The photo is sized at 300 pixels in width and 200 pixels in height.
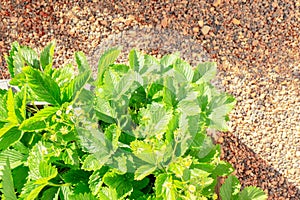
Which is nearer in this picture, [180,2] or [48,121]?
[48,121]

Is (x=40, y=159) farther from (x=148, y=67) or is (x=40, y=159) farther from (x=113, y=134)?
(x=148, y=67)

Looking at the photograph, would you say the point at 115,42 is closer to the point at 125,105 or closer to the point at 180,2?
the point at 180,2

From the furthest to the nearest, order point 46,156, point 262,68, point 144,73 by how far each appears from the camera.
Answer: point 262,68 < point 144,73 < point 46,156

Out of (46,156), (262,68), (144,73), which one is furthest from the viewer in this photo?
(262,68)

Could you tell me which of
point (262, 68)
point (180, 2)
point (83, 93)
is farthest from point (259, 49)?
point (83, 93)

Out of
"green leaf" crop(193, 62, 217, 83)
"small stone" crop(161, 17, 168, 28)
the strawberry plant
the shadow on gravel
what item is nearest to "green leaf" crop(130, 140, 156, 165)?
the strawberry plant

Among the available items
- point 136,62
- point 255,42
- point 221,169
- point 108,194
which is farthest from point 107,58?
point 255,42
